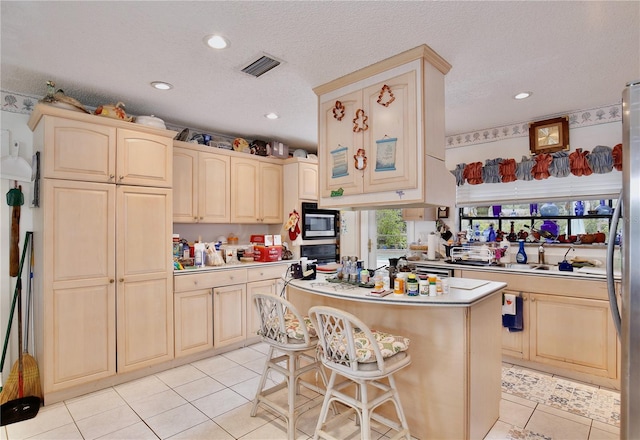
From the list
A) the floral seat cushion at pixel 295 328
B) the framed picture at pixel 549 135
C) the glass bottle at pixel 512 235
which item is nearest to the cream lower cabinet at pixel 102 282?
the floral seat cushion at pixel 295 328

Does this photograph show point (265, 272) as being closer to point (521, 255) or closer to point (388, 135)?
point (388, 135)

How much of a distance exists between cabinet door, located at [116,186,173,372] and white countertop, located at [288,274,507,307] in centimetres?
136

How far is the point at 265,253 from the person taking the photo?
4047mm

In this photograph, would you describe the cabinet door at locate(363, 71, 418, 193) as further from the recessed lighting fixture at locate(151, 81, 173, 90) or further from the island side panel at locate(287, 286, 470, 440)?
the recessed lighting fixture at locate(151, 81, 173, 90)

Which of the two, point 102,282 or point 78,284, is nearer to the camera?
point 78,284

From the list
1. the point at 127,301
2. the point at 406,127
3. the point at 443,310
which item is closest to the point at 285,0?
the point at 406,127

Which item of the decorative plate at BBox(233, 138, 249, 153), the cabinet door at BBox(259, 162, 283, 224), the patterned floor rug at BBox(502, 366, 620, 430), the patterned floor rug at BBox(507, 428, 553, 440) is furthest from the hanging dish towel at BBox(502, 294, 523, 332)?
the decorative plate at BBox(233, 138, 249, 153)

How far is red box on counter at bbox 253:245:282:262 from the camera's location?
4047 mm

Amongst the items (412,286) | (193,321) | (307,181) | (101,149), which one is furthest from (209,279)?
(412,286)

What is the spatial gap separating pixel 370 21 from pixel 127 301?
281 centimetres

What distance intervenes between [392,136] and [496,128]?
88.1 inches

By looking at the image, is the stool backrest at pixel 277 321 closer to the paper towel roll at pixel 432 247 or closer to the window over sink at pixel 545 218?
the paper towel roll at pixel 432 247

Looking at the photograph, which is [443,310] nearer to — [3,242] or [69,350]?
[69,350]

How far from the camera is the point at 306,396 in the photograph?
2.66 meters
